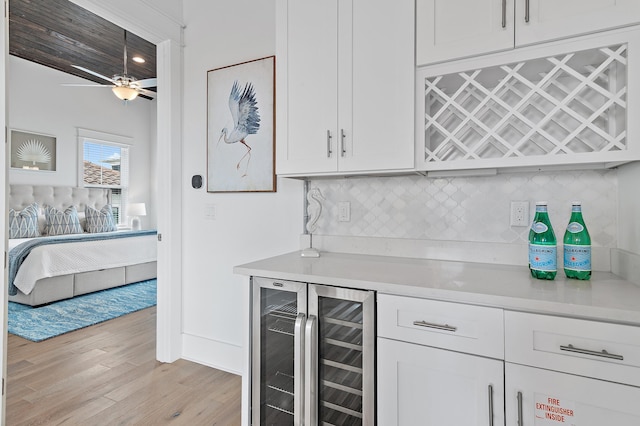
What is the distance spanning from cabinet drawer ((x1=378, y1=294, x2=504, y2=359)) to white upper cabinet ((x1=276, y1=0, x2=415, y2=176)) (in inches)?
25.4

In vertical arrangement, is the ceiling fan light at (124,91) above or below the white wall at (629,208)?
above

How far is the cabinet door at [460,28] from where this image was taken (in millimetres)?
1434

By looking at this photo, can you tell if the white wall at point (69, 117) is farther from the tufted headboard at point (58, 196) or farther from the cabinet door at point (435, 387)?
the cabinet door at point (435, 387)

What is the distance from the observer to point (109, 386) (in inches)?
89.1

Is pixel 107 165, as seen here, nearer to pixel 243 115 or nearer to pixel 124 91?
pixel 124 91

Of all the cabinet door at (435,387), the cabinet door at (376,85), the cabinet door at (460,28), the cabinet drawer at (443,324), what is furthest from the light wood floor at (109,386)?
the cabinet door at (460,28)

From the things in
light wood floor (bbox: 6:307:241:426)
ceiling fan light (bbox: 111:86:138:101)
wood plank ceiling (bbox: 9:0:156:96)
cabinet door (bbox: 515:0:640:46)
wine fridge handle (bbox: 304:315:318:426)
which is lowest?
light wood floor (bbox: 6:307:241:426)

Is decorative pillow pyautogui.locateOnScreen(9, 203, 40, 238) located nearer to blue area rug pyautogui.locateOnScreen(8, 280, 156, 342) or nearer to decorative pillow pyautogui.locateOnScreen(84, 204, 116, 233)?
decorative pillow pyautogui.locateOnScreen(84, 204, 116, 233)

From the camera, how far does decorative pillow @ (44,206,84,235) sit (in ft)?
16.2

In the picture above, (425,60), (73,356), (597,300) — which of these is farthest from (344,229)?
(73,356)

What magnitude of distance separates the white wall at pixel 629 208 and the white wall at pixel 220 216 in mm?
1583

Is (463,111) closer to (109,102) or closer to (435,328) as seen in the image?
(435,328)

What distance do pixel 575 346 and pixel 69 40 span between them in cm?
556

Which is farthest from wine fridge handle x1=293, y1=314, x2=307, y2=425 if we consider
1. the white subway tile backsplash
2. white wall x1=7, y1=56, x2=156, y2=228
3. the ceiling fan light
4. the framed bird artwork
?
white wall x1=7, y1=56, x2=156, y2=228
